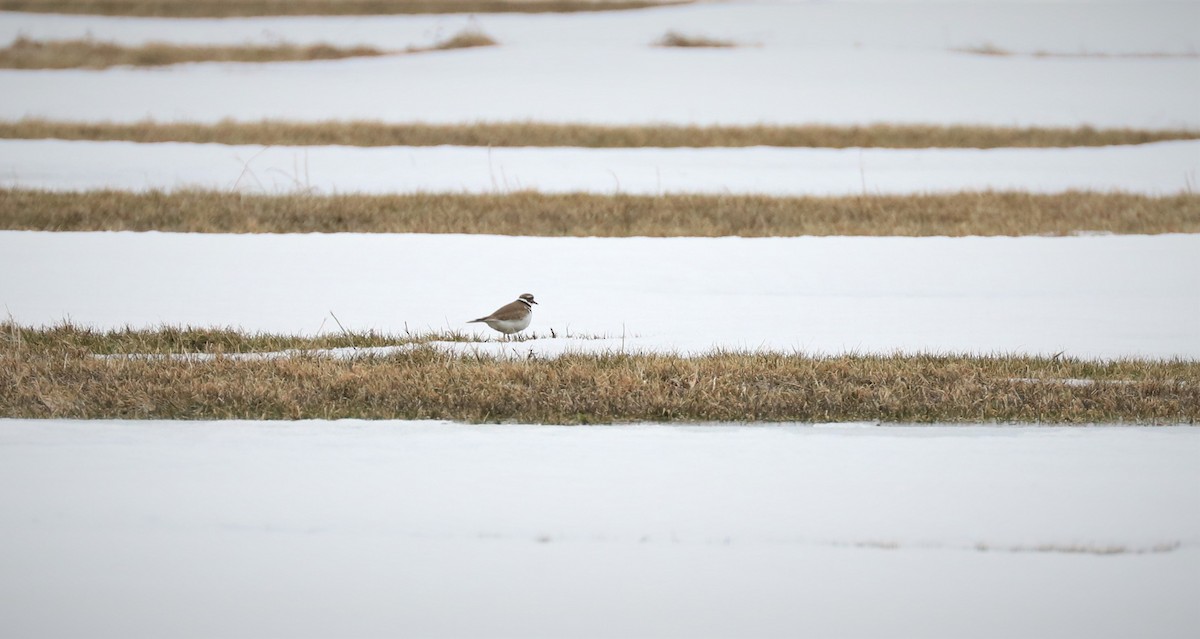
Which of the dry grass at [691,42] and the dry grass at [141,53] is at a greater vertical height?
the dry grass at [691,42]

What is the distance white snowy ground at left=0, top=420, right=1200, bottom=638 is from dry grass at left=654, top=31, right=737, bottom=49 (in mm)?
22192

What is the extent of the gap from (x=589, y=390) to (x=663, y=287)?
3.70m

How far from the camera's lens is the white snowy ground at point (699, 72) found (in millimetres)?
21875

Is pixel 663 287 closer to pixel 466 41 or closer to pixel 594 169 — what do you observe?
pixel 594 169

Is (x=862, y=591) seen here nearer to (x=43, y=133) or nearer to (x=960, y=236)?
(x=960, y=236)

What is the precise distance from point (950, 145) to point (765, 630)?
16.9 m

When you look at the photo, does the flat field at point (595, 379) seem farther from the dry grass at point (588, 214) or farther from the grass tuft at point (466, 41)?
the grass tuft at point (466, 41)

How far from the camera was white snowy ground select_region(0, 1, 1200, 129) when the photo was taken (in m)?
21.9

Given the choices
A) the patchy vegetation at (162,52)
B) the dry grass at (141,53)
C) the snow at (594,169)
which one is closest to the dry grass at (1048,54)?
the snow at (594,169)

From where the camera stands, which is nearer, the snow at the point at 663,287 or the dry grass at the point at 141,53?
the snow at the point at 663,287

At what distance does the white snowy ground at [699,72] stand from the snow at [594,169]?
307cm

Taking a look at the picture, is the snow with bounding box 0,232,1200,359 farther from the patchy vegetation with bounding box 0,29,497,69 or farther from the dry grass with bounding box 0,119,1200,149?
the patchy vegetation with bounding box 0,29,497,69

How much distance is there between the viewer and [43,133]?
728 inches

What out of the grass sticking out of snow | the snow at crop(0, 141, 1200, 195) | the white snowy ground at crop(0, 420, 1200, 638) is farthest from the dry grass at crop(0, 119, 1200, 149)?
the white snowy ground at crop(0, 420, 1200, 638)
